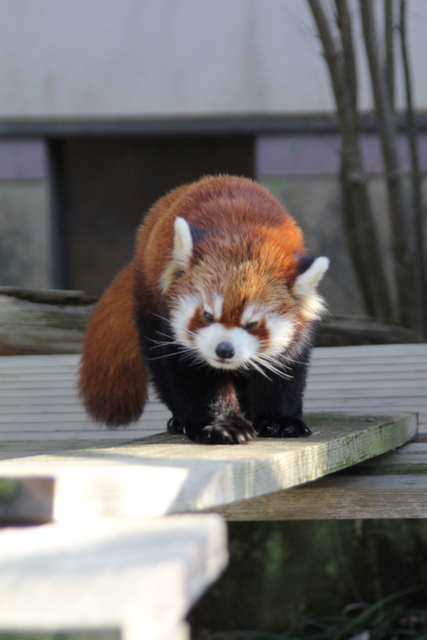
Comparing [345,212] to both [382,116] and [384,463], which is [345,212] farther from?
[384,463]

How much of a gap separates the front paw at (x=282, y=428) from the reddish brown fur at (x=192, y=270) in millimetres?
268

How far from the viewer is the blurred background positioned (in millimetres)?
5570

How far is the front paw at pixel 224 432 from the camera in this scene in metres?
1.96

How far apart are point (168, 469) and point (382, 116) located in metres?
3.42

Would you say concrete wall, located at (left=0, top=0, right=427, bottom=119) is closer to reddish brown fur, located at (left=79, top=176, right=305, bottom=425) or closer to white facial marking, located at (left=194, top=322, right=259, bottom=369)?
reddish brown fur, located at (left=79, top=176, right=305, bottom=425)

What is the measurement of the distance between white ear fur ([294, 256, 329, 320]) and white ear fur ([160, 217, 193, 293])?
0.34 m

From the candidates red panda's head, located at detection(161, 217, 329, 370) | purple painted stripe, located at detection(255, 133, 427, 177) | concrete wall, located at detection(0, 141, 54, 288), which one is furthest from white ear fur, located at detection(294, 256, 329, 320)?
concrete wall, located at detection(0, 141, 54, 288)

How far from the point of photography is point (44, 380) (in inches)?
118

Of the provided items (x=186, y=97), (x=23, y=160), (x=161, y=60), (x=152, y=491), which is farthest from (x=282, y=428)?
(x=23, y=160)

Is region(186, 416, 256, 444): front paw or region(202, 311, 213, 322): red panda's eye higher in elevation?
region(202, 311, 213, 322): red panda's eye

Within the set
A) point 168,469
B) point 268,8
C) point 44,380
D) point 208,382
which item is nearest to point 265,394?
point 208,382

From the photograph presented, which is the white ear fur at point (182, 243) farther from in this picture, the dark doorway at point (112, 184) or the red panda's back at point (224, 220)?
the dark doorway at point (112, 184)

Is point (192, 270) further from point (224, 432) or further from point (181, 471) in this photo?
point (181, 471)

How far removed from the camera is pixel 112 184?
6.43m
